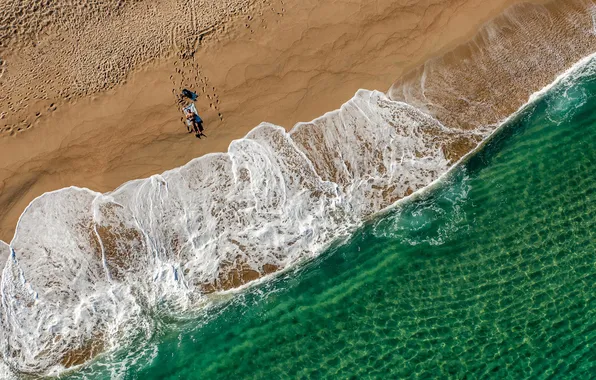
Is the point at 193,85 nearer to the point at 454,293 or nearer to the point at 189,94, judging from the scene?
the point at 189,94

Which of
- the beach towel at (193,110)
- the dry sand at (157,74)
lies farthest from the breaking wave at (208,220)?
the beach towel at (193,110)

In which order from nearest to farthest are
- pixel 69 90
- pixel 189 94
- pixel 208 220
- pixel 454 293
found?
pixel 69 90 < pixel 189 94 < pixel 208 220 < pixel 454 293

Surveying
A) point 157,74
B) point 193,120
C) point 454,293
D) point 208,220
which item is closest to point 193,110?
point 193,120

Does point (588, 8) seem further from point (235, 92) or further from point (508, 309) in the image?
point (235, 92)

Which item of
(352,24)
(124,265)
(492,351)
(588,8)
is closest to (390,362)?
(492,351)

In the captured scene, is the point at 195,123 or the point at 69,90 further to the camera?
the point at 195,123

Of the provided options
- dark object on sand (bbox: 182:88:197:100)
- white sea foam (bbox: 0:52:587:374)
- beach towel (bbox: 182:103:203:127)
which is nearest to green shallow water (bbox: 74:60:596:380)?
white sea foam (bbox: 0:52:587:374)

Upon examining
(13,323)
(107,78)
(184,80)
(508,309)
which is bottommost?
(508,309)
